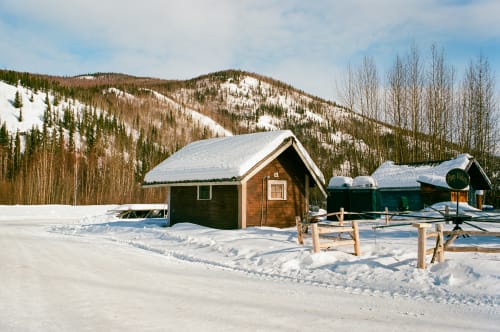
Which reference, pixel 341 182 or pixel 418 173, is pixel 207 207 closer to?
pixel 341 182

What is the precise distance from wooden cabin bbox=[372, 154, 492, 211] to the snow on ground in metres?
17.0

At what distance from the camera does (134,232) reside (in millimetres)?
21484

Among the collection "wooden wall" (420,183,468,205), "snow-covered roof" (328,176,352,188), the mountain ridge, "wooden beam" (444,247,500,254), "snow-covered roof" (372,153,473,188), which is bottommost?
"wooden beam" (444,247,500,254)

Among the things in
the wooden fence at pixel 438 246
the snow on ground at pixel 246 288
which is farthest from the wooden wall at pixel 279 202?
the wooden fence at pixel 438 246

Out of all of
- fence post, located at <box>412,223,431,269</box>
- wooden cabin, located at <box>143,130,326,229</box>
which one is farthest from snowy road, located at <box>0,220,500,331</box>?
wooden cabin, located at <box>143,130,326,229</box>

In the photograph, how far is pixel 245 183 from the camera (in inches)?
815

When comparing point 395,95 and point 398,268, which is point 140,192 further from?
point 398,268

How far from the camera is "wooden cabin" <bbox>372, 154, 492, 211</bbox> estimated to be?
3188 cm

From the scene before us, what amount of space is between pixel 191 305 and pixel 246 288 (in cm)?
192

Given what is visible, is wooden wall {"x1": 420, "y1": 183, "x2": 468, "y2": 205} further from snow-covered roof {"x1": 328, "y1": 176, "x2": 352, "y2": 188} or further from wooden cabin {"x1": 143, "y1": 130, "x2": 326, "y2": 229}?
wooden cabin {"x1": 143, "y1": 130, "x2": 326, "y2": 229}

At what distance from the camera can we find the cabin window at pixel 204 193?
866 inches

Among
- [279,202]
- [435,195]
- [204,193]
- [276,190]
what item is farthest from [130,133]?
[279,202]

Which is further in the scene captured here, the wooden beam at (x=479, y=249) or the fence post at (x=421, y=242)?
the fence post at (x=421, y=242)

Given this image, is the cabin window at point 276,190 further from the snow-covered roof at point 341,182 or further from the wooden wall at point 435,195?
the wooden wall at point 435,195
